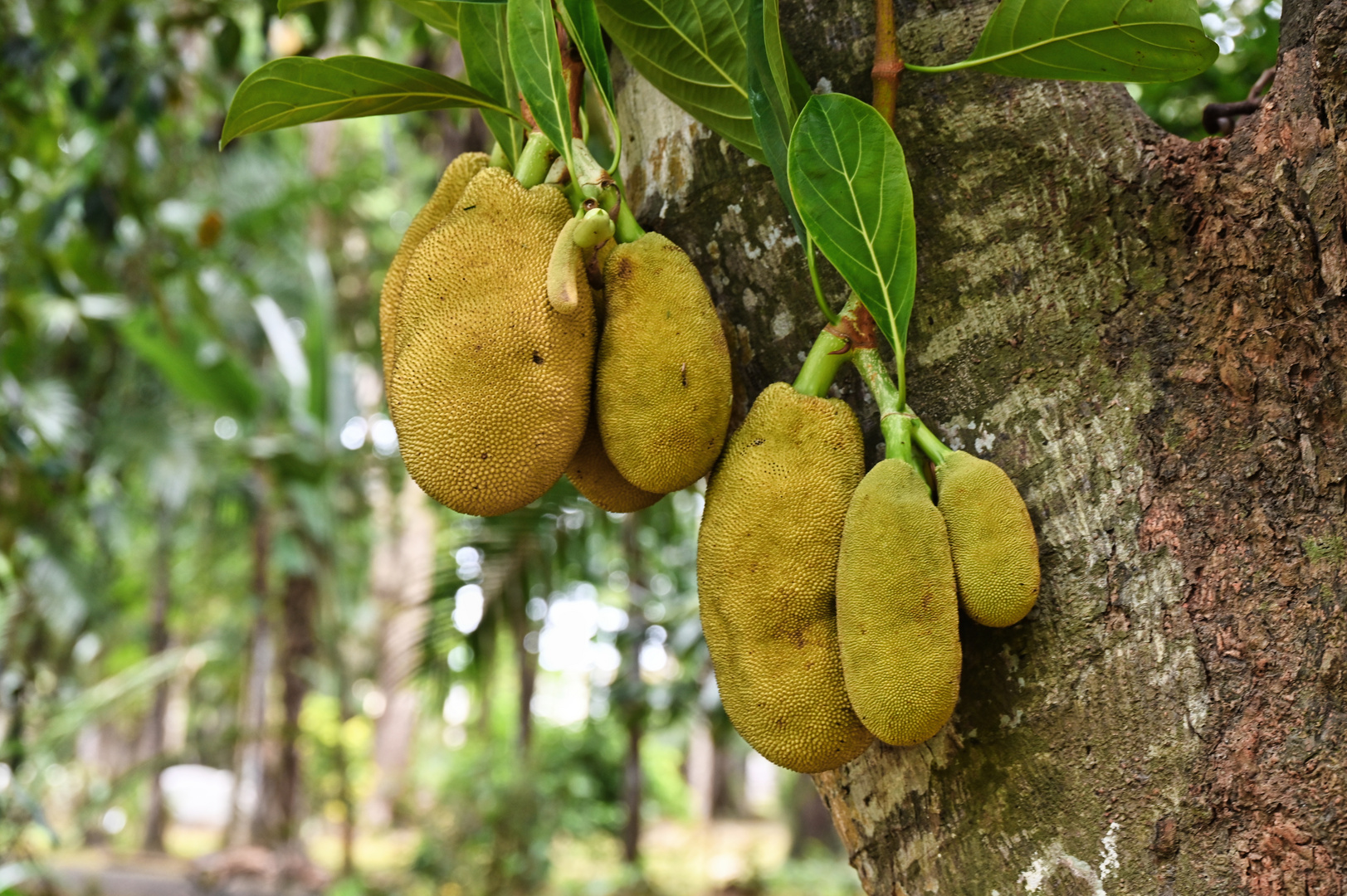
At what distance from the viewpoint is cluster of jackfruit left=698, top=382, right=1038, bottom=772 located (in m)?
0.57

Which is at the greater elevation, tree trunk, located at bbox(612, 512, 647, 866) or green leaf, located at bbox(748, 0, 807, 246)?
green leaf, located at bbox(748, 0, 807, 246)

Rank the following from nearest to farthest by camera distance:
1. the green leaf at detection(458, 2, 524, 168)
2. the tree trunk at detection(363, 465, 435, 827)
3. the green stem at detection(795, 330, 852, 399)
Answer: the green stem at detection(795, 330, 852, 399)
the green leaf at detection(458, 2, 524, 168)
the tree trunk at detection(363, 465, 435, 827)

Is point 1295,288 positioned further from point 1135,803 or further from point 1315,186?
point 1135,803

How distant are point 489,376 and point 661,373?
11 cm

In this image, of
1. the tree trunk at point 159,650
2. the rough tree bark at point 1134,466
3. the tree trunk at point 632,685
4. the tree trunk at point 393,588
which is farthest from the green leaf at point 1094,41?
the tree trunk at point 393,588

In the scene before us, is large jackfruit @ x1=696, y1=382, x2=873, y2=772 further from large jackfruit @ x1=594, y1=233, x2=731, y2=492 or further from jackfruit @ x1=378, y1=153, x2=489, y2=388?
jackfruit @ x1=378, y1=153, x2=489, y2=388

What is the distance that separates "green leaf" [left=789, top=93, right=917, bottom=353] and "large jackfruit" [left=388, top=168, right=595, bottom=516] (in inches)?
6.5

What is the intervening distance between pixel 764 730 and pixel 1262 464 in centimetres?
33

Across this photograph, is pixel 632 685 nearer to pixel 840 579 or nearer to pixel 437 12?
pixel 437 12

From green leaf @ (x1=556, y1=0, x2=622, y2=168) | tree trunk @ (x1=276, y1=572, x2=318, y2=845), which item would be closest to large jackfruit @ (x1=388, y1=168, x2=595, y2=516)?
green leaf @ (x1=556, y1=0, x2=622, y2=168)

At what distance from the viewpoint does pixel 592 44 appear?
708 mm

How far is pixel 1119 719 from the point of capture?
593 mm

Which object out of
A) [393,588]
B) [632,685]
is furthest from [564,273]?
[393,588]

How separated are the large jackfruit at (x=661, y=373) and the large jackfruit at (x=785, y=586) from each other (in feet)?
0.11
